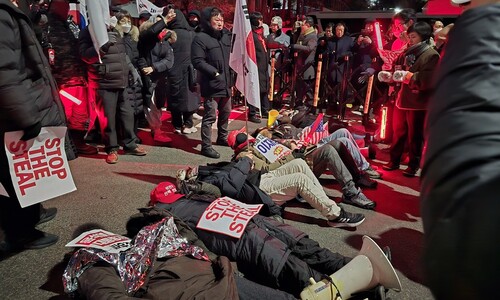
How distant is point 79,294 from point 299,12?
14931 millimetres

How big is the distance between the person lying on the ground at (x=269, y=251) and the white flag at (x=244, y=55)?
196 centimetres

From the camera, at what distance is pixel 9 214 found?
299 cm

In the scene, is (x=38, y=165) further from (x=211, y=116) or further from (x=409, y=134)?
(x=409, y=134)

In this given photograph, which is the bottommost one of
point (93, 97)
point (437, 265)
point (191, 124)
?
point (191, 124)

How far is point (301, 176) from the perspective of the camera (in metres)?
3.57

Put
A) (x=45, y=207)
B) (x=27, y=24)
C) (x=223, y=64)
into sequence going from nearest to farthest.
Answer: (x=27, y=24)
(x=45, y=207)
(x=223, y=64)

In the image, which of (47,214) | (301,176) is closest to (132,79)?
(47,214)

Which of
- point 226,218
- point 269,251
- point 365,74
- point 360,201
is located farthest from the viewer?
point 365,74

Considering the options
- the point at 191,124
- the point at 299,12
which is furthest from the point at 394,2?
the point at 191,124

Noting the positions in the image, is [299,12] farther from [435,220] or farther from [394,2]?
[435,220]

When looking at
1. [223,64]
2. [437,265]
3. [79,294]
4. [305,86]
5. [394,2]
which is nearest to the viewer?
[437,265]

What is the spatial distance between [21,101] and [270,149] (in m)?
2.30

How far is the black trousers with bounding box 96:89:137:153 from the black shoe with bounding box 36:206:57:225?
163cm

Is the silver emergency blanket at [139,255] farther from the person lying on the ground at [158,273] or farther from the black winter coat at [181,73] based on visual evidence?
the black winter coat at [181,73]
